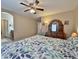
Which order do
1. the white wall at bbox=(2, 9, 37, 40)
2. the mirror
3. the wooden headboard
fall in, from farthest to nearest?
the mirror < the white wall at bbox=(2, 9, 37, 40) < the wooden headboard

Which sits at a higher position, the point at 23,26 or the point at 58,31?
the point at 23,26

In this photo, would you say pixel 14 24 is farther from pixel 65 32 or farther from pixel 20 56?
pixel 20 56

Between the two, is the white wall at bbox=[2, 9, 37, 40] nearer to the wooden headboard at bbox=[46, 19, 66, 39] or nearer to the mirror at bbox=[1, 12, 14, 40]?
the mirror at bbox=[1, 12, 14, 40]

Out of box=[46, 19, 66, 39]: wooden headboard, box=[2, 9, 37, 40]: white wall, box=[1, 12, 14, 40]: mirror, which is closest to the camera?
box=[46, 19, 66, 39]: wooden headboard

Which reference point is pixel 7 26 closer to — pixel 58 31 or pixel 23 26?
pixel 23 26

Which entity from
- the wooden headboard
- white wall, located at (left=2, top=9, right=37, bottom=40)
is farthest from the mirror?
the wooden headboard

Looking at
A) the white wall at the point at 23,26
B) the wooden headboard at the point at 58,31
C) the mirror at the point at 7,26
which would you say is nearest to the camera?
the wooden headboard at the point at 58,31

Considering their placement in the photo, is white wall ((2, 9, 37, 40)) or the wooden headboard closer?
the wooden headboard

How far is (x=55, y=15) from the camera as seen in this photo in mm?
5289

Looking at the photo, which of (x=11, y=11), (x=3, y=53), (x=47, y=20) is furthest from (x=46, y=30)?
(x=3, y=53)

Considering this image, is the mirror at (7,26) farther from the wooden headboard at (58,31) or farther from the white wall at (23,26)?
the wooden headboard at (58,31)

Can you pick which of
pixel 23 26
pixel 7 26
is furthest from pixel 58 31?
pixel 7 26

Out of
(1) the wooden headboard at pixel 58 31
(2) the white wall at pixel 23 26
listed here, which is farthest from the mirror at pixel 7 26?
(1) the wooden headboard at pixel 58 31

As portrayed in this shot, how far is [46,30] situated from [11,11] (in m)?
2.21
